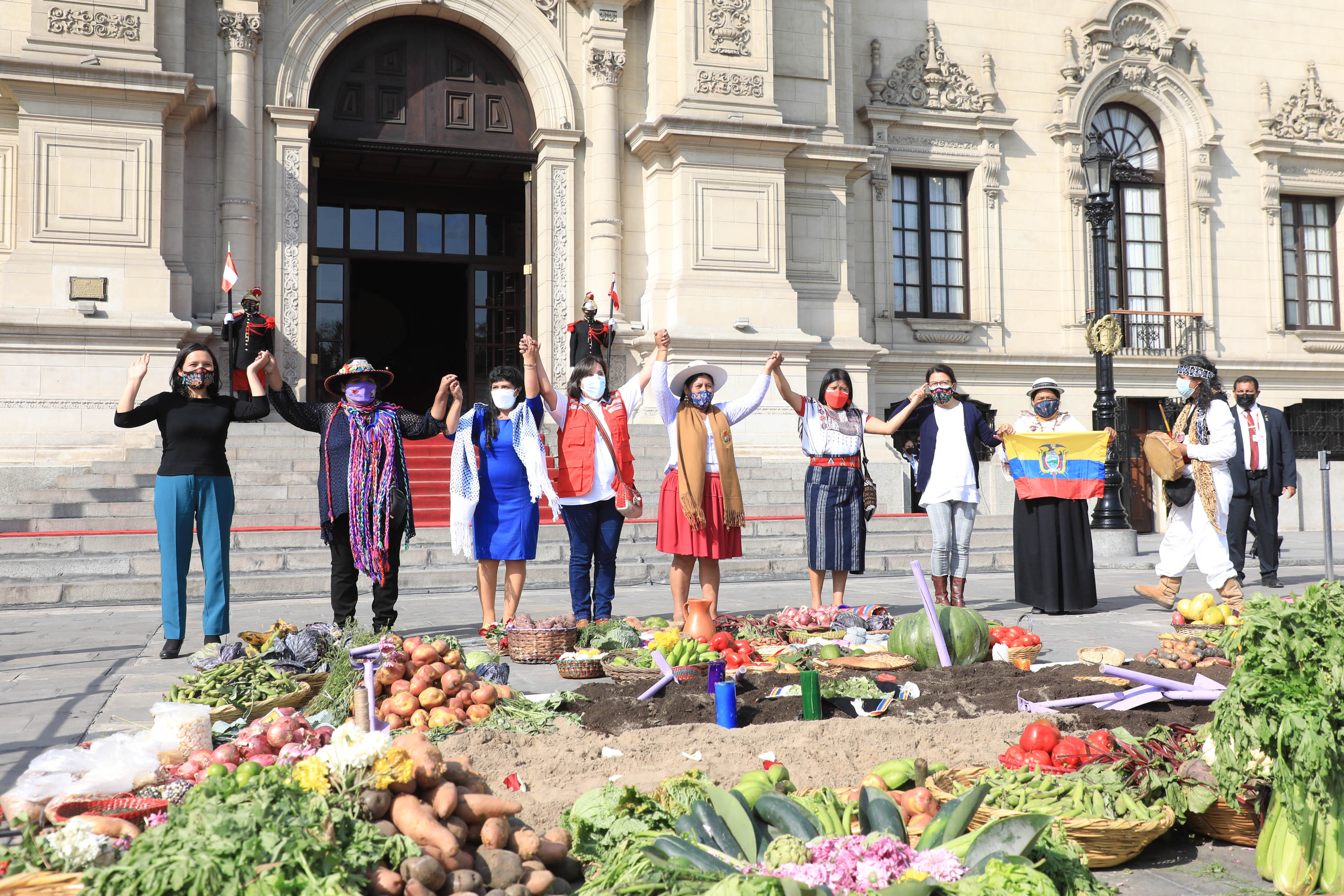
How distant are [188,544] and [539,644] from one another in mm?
2449

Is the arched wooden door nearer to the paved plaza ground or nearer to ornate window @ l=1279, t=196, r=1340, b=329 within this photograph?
the paved plaza ground

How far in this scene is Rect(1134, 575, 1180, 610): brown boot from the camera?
9.23 meters

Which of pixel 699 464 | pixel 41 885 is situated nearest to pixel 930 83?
pixel 699 464

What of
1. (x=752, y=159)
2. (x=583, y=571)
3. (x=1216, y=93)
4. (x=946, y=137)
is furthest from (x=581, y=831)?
(x=1216, y=93)

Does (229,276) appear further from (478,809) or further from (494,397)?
(478,809)

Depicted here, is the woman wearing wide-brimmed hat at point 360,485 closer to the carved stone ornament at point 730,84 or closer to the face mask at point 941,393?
the face mask at point 941,393

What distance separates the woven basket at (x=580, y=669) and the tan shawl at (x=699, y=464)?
6.01ft

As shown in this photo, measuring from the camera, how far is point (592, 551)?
27.0ft

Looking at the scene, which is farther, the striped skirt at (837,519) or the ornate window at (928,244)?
Result: the ornate window at (928,244)

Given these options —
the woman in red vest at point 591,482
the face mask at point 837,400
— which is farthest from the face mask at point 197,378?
the face mask at point 837,400

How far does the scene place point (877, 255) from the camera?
20.5 m

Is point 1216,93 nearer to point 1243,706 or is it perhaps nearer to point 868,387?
point 868,387

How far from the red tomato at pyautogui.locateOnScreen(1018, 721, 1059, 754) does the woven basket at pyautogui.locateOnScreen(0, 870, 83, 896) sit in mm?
3118

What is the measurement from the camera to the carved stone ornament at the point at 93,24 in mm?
15078
